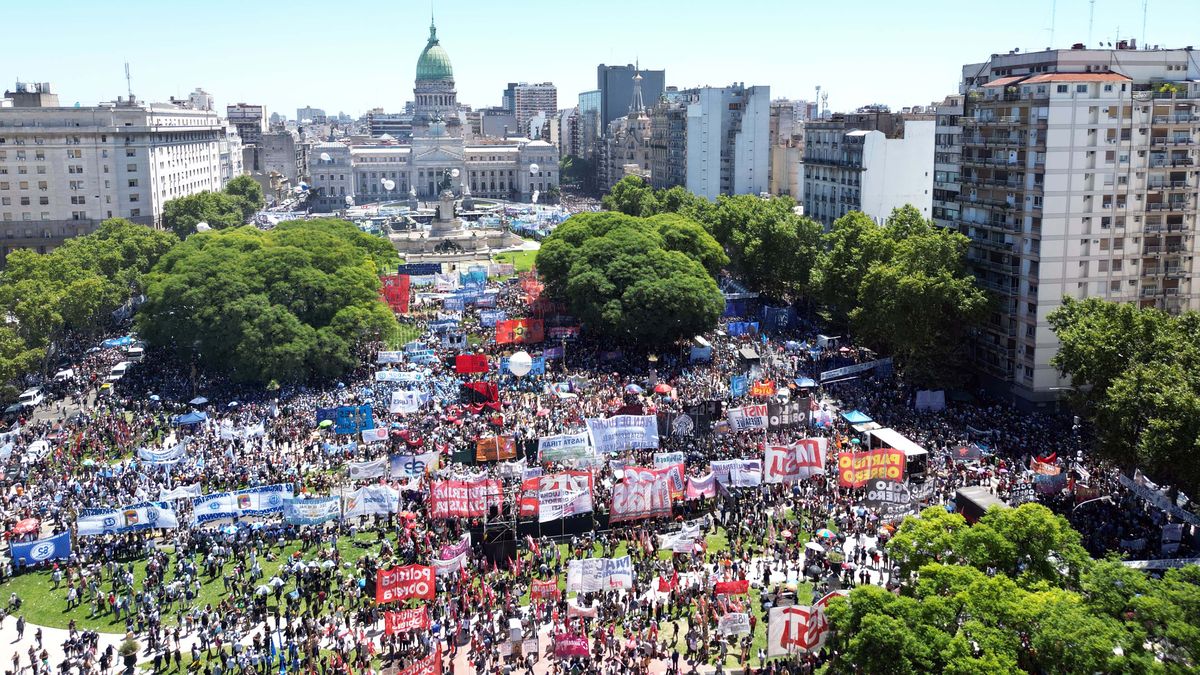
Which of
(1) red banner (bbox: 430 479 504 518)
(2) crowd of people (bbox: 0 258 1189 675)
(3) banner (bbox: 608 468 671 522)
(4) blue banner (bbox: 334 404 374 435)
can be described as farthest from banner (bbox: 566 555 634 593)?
(4) blue banner (bbox: 334 404 374 435)

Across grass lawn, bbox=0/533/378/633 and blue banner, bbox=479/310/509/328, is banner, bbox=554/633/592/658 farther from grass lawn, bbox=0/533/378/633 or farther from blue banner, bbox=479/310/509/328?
blue banner, bbox=479/310/509/328

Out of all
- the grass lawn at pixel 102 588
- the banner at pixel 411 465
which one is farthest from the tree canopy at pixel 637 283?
the grass lawn at pixel 102 588

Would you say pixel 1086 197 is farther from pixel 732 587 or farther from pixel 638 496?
pixel 732 587

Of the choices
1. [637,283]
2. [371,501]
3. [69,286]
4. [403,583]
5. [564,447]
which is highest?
[637,283]

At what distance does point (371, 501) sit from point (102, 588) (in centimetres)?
957

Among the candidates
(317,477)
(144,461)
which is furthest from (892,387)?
(144,461)

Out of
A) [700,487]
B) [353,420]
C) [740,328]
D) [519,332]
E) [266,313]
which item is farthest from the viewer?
[740,328]

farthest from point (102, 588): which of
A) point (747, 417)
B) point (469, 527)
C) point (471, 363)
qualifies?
point (747, 417)

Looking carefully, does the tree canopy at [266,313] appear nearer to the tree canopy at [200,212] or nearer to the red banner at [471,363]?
the red banner at [471,363]

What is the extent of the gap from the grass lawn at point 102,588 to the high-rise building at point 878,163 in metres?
61.7

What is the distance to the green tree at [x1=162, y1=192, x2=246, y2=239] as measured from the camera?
116m

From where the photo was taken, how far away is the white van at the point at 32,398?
5999 cm

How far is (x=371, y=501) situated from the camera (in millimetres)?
39406

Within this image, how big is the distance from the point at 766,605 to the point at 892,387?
27.9 metres
